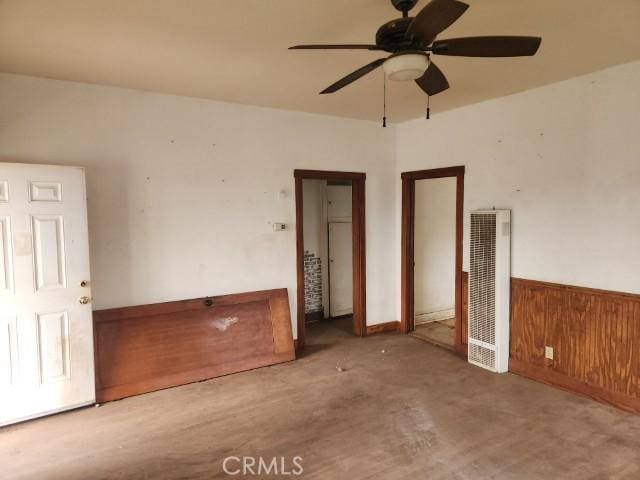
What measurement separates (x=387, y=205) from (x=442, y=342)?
1785 millimetres

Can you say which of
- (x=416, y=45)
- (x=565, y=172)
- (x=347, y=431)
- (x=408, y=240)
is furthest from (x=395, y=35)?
(x=408, y=240)

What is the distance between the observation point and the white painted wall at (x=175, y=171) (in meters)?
3.33

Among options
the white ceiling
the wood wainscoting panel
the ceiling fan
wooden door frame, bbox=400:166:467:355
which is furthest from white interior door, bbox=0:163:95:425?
the wood wainscoting panel

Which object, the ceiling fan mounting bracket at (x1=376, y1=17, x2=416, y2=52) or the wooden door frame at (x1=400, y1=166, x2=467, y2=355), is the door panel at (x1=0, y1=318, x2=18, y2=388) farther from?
the wooden door frame at (x1=400, y1=166, x2=467, y2=355)

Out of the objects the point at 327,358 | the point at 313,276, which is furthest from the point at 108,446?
the point at 313,276

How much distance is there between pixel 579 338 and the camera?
339 centimetres

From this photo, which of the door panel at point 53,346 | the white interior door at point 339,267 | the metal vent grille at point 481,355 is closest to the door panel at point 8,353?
the door panel at point 53,346

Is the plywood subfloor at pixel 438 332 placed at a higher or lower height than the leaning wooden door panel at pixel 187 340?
lower

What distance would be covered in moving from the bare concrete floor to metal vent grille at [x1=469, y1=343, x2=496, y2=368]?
13 centimetres

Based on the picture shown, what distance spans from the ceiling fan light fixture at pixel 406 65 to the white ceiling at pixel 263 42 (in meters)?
0.42

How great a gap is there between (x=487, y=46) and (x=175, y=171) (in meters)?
2.88

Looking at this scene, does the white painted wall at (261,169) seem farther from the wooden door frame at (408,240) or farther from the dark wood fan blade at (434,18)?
the dark wood fan blade at (434,18)

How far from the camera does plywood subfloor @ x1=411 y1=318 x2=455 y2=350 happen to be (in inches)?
191

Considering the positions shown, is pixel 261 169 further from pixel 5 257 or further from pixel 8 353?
pixel 8 353
